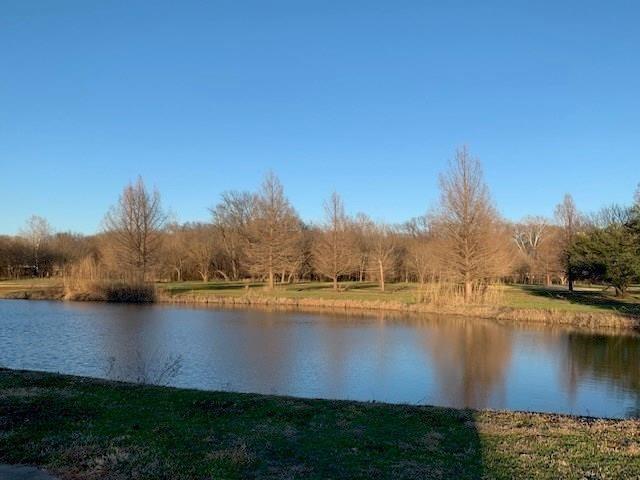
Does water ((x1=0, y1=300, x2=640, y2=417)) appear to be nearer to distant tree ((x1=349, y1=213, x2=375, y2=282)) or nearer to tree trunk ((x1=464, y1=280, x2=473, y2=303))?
tree trunk ((x1=464, y1=280, x2=473, y2=303))

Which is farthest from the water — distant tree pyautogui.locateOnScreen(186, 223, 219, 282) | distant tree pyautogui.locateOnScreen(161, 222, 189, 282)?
distant tree pyautogui.locateOnScreen(186, 223, 219, 282)

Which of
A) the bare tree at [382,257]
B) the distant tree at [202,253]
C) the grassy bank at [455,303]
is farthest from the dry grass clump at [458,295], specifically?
the distant tree at [202,253]

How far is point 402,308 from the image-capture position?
121 ft

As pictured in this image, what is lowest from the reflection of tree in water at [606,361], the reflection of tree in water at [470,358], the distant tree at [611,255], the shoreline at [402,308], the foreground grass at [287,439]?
the reflection of tree in water at [606,361]

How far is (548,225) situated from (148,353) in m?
94.4

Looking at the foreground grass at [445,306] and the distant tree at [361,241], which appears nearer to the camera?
the foreground grass at [445,306]

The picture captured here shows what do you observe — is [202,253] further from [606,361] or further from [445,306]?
[606,361]

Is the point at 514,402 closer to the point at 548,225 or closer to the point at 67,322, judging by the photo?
the point at 67,322

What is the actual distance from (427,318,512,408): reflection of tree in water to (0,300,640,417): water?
0.04 metres

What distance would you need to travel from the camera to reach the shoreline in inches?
1129

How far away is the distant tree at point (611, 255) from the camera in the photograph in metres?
35.0

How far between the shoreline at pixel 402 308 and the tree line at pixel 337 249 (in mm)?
2614

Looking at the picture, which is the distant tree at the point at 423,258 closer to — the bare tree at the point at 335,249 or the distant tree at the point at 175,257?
the bare tree at the point at 335,249

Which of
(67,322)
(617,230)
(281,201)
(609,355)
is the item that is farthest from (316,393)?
(281,201)
